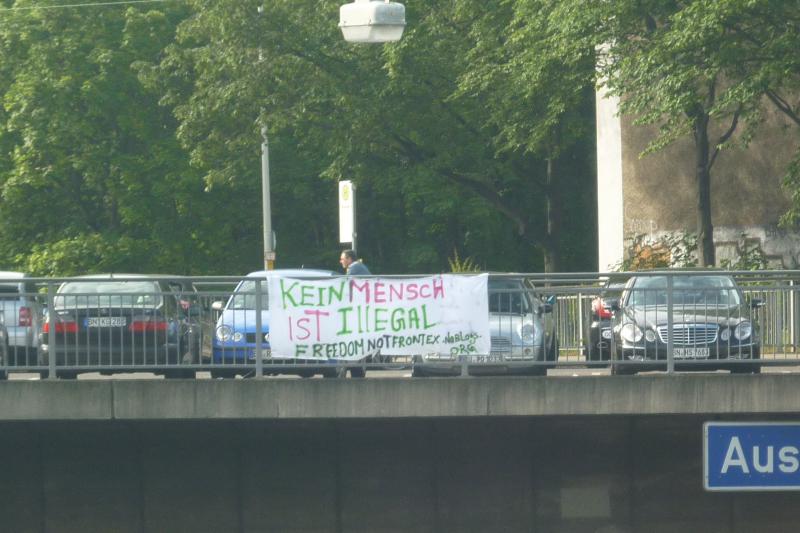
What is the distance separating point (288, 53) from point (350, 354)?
21464 millimetres

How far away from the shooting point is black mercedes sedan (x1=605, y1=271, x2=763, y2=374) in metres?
14.1

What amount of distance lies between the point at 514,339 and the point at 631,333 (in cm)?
114

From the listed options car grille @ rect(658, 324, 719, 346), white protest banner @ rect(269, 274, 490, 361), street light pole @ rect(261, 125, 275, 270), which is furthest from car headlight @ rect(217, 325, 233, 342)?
street light pole @ rect(261, 125, 275, 270)

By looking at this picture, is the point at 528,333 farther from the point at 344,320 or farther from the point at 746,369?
the point at 746,369

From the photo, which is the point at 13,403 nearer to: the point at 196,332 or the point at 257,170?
the point at 196,332

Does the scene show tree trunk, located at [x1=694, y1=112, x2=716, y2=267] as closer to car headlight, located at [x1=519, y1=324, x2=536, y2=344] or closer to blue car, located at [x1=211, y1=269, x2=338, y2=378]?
car headlight, located at [x1=519, y1=324, x2=536, y2=344]

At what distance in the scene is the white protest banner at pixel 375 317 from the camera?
14305 mm

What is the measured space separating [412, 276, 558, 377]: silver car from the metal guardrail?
1 centimetres

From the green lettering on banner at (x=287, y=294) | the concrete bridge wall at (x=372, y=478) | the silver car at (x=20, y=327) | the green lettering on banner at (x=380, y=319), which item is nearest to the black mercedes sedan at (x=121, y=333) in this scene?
the silver car at (x=20, y=327)

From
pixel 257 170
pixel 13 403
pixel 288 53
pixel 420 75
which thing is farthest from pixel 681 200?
pixel 13 403

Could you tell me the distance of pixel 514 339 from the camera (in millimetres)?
14336

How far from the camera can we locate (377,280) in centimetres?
1443

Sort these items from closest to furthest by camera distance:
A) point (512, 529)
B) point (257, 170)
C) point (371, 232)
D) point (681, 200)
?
1. point (512, 529)
2. point (681, 200)
3. point (257, 170)
4. point (371, 232)

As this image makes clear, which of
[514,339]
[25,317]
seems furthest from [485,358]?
[25,317]
